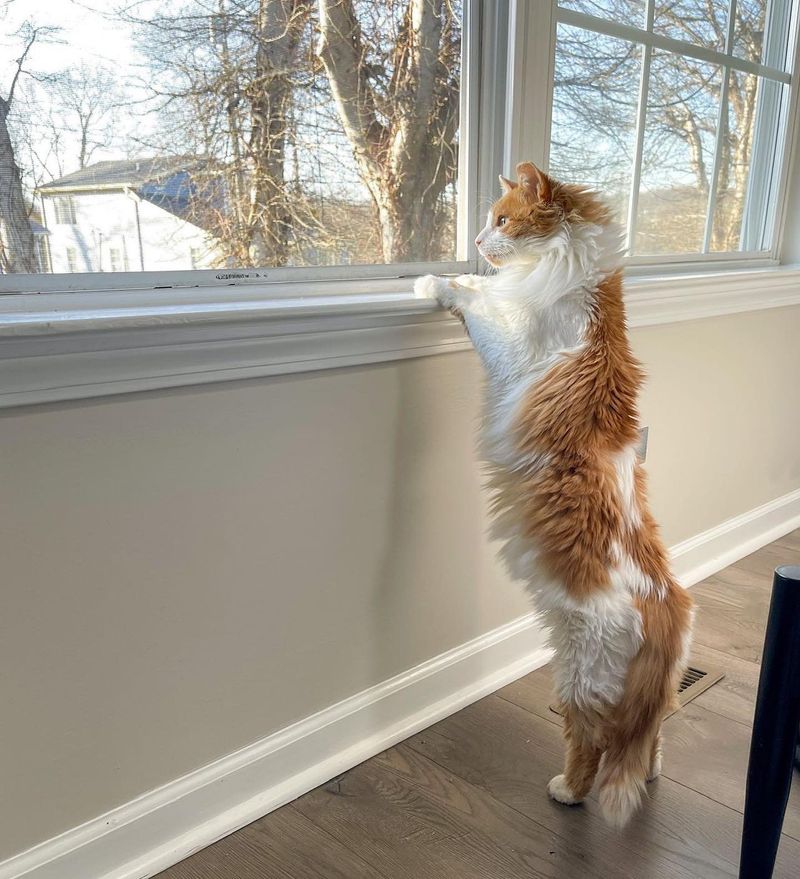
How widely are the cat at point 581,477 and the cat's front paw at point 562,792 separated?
0.07 meters

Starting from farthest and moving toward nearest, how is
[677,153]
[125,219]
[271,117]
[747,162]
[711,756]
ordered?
[747,162], [677,153], [711,756], [271,117], [125,219]

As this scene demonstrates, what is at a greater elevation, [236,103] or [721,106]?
[721,106]

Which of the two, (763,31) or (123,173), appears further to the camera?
(763,31)

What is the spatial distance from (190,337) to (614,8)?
4.40ft

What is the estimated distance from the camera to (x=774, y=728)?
2.99ft

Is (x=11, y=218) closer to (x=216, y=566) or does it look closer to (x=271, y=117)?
(x=271, y=117)

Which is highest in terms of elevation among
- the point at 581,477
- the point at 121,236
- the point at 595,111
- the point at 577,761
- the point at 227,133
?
the point at 595,111

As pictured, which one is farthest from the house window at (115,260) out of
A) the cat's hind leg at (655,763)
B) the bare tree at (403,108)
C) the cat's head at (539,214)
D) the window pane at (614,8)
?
the cat's hind leg at (655,763)

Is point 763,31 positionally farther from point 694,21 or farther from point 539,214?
point 539,214

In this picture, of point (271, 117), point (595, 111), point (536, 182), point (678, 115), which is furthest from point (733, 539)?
point (271, 117)

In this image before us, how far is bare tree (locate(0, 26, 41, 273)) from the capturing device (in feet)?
3.47

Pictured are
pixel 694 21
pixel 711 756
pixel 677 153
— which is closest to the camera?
pixel 711 756

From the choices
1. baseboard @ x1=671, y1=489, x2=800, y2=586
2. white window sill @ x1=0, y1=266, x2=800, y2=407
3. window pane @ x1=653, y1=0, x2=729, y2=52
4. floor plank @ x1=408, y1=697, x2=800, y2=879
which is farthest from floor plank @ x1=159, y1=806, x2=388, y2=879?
window pane @ x1=653, y1=0, x2=729, y2=52

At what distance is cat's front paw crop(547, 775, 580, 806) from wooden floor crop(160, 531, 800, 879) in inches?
0.6
